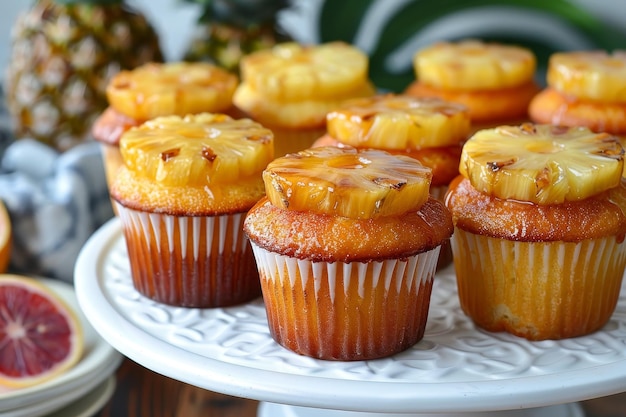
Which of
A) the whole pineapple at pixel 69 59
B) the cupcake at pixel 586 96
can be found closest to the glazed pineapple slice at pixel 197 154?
the cupcake at pixel 586 96

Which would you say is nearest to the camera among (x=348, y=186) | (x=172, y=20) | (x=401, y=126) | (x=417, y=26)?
(x=348, y=186)

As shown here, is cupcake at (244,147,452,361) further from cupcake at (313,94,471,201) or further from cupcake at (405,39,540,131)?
cupcake at (405,39,540,131)

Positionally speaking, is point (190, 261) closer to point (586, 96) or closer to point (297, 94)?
point (297, 94)

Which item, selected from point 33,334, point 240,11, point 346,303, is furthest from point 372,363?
point 240,11

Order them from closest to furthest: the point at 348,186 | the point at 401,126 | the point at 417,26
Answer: the point at 348,186, the point at 401,126, the point at 417,26

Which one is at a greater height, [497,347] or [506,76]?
[506,76]

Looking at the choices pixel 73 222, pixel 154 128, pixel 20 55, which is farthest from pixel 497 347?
pixel 20 55

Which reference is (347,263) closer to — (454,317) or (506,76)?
(454,317)
